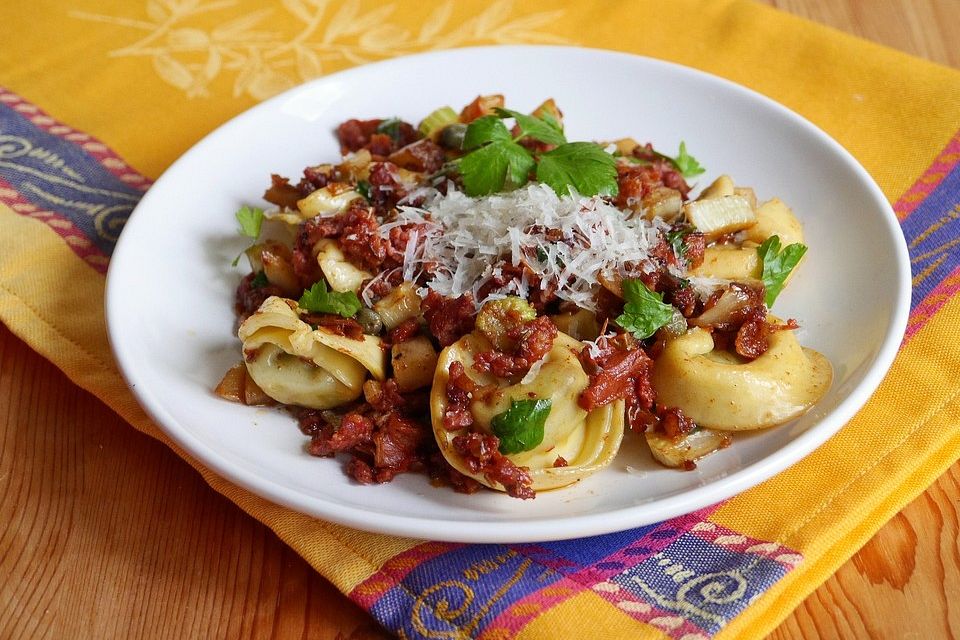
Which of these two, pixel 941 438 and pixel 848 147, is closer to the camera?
pixel 941 438

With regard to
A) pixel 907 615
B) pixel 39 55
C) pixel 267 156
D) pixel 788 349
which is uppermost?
pixel 788 349

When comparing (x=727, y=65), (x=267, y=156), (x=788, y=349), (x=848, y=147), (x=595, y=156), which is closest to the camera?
(x=788, y=349)

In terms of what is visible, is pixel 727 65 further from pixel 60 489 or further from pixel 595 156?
pixel 60 489

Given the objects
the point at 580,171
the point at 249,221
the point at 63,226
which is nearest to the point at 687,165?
the point at 580,171

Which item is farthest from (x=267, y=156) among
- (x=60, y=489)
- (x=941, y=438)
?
(x=941, y=438)

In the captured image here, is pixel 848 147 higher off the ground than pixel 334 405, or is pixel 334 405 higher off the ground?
pixel 848 147

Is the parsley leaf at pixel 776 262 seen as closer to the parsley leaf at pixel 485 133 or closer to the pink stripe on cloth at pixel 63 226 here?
the parsley leaf at pixel 485 133

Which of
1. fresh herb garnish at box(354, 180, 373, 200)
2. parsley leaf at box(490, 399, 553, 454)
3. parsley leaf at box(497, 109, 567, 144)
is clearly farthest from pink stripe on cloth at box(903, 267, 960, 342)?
fresh herb garnish at box(354, 180, 373, 200)
